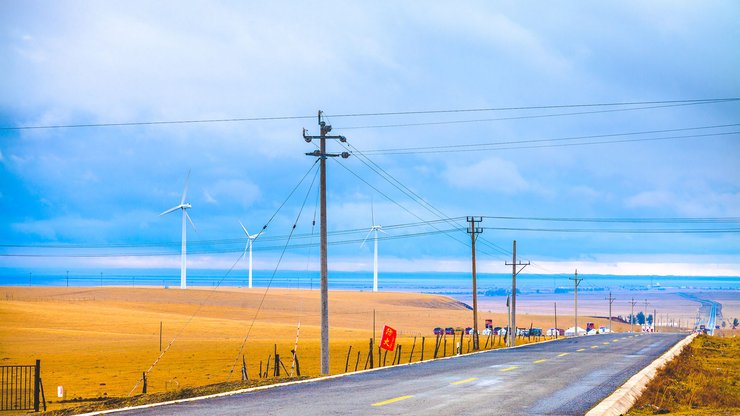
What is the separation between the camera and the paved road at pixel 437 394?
782 inches

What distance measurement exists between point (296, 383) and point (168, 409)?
315 inches

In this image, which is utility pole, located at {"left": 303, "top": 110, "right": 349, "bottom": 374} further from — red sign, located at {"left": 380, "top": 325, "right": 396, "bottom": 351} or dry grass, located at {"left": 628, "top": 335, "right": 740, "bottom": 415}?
dry grass, located at {"left": 628, "top": 335, "right": 740, "bottom": 415}

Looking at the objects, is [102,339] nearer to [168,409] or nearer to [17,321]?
[17,321]

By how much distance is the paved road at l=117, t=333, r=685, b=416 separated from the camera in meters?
19.9

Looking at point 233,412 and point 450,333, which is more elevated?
point 233,412

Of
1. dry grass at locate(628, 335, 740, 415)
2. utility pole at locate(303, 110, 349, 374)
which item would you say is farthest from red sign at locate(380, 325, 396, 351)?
dry grass at locate(628, 335, 740, 415)

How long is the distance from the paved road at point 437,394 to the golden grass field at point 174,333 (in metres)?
13.2

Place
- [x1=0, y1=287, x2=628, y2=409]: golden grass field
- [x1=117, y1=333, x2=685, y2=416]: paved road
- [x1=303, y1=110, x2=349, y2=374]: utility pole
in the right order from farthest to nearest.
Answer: [x1=0, y1=287, x2=628, y2=409]: golden grass field, [x1=303, y1=110, x2=349, y2=374]: utility pole, [x1=117, y1=333, x2=685, y2=416]: paved road

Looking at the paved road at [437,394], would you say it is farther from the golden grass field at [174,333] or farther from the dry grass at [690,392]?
the golden grass field at [174,333]

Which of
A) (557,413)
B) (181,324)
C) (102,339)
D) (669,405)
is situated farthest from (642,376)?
(181,324)

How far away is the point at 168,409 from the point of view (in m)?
20.3

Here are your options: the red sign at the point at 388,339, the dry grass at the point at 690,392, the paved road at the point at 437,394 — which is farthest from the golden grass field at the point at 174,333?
the dry grass at the point at 690,392

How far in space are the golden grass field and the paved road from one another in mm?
13208

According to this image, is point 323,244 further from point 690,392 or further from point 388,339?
point 690,392
